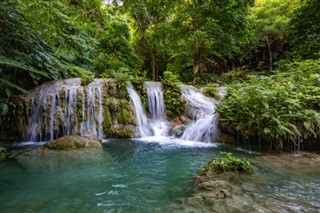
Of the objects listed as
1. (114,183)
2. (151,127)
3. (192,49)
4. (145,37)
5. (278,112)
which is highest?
(145,37)

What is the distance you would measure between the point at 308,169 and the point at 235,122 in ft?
7.77

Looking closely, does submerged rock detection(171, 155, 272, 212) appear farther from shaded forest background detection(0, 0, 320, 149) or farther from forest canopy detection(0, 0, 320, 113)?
forest canopy detection(0, 0, 320, 113)

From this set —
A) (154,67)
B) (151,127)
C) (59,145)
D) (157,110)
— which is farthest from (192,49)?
(59,145)

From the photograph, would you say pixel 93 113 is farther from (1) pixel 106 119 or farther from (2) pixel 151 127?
(2) pixel 151 127

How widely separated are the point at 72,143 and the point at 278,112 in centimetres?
557

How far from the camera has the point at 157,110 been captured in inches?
370

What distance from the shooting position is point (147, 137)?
26.8 feet

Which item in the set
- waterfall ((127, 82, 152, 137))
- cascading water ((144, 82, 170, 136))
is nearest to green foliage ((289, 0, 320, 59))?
cascading water ((144, 82, 170, 136))

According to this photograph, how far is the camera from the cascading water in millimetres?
8641

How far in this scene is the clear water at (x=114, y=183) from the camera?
2537 mm

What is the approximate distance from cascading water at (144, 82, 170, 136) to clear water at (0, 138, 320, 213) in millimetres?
3377

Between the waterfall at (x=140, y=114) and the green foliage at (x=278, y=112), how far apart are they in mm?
A: 3237

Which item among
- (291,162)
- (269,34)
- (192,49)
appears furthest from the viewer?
(269,34)

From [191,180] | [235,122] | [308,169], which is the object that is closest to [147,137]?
[235,122]
